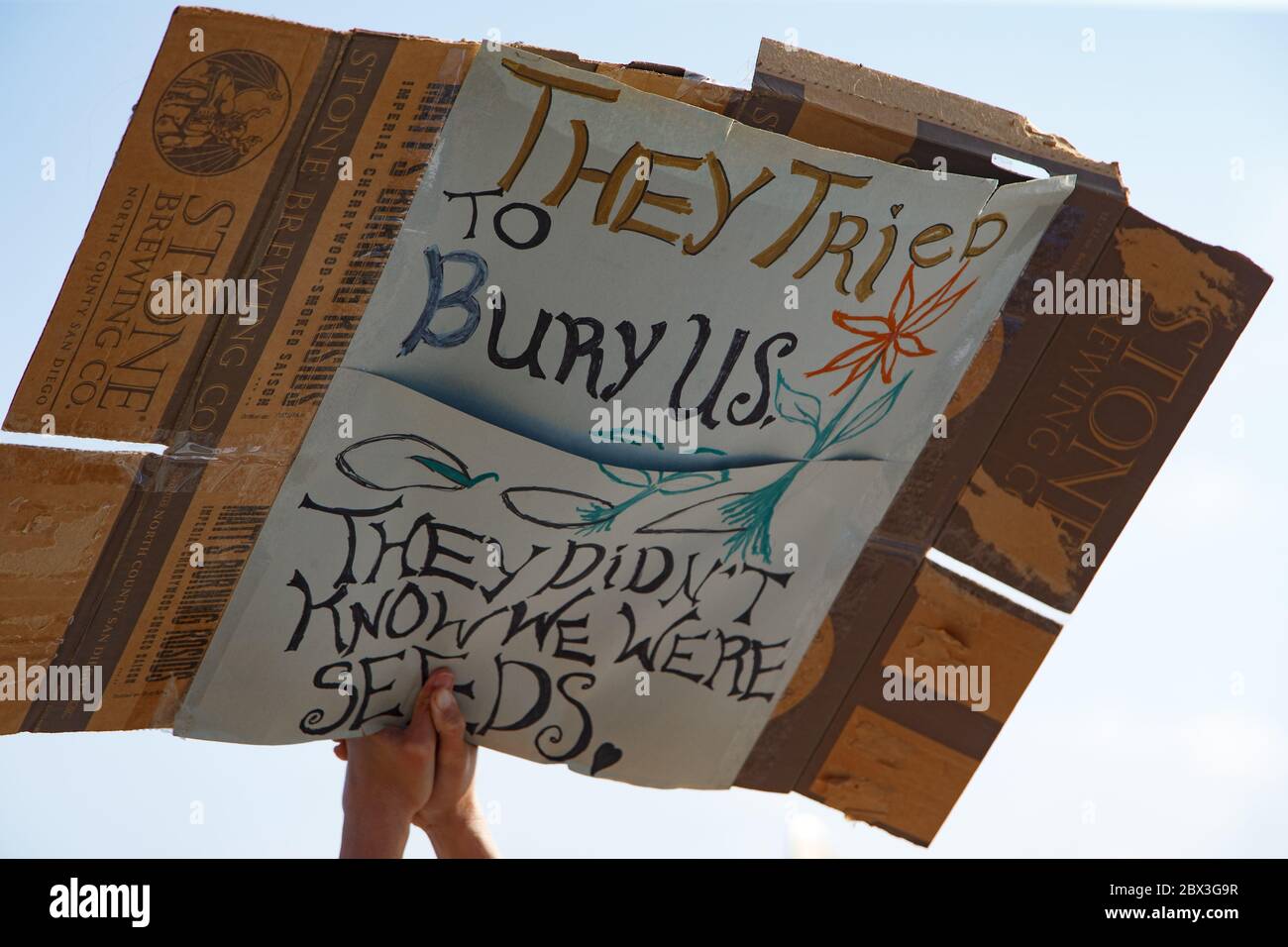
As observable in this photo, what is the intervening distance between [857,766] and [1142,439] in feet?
2.83

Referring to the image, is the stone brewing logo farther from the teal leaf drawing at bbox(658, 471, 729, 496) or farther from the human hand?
the human hand

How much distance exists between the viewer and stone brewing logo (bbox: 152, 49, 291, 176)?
1.49 metres

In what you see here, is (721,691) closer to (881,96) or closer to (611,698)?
(611,698)

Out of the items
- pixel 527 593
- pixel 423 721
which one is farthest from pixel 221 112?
pixel 423 721

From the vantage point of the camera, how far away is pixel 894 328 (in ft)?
6.78

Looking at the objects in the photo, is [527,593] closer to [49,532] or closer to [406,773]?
[406,773]

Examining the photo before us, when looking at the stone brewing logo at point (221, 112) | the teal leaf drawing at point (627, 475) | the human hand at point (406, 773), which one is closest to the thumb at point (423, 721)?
the human hand at point (406, 773)

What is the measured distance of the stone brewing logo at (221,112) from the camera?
1.49 metres

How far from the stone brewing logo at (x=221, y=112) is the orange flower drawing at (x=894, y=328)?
0.92 m

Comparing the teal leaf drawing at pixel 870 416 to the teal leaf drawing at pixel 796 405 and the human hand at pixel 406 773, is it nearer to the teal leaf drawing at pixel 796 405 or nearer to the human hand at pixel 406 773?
the teal leaf drawing at pixel 796 405

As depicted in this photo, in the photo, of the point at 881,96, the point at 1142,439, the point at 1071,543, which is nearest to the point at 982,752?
the point at 1071,543

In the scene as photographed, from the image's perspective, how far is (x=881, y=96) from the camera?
1.91 m

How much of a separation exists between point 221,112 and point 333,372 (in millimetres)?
399

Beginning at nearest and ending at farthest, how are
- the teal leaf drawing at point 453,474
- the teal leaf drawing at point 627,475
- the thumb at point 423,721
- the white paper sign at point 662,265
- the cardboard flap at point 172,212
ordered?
the cardboard flap at point 172,212, the white paper sign at point 662,265, the teal leaf drawing at point 453,474, the teal leaf drawing at point 627,475, the thumb at point 423,721
